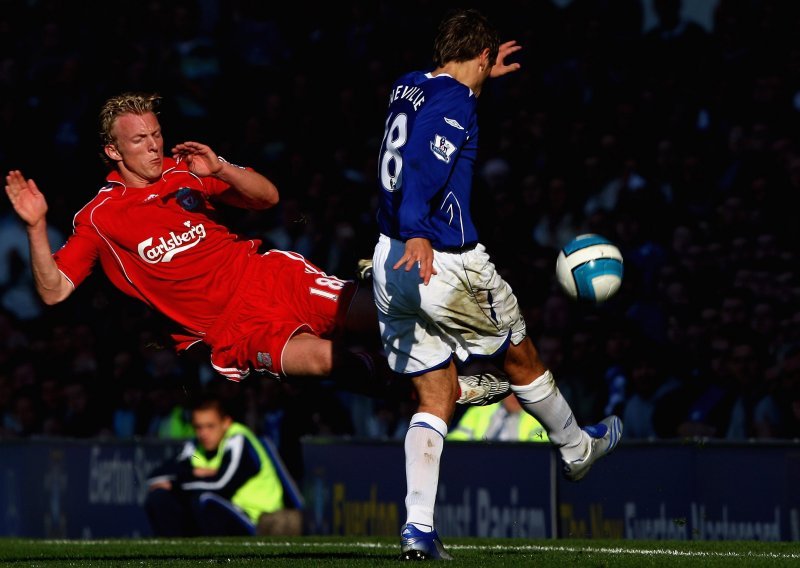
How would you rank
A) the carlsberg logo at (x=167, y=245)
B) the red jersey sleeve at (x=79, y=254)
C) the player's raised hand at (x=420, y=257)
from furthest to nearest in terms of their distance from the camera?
the carlsberg logo at (x=167, y=245) < the red jersey sleeve at (x=79, y=254) < the player's raised hand at (x=420, y=257)

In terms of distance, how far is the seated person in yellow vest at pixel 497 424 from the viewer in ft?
34.6

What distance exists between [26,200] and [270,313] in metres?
1.30

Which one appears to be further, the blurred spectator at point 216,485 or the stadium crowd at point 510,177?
the blurred spectator at point 216,485

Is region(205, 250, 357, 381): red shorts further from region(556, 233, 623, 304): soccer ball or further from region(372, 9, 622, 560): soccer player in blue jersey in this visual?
region(556, 233, 623, 304): soccer ball

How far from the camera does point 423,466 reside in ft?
19.0

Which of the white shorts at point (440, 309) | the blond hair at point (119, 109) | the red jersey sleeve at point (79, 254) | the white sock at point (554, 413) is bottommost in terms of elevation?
the white sock at point (554, 413)

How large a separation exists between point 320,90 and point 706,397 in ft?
19.3

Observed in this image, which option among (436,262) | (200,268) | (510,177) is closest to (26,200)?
(200,268)

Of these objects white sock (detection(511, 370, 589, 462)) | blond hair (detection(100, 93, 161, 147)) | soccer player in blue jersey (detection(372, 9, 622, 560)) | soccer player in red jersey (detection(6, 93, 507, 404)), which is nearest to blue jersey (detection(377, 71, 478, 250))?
soccer player in blue jersey (detection(372, 9, 622, 560))

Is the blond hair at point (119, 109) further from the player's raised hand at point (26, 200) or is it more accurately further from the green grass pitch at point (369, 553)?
the green grass pitch at point (369, 553)

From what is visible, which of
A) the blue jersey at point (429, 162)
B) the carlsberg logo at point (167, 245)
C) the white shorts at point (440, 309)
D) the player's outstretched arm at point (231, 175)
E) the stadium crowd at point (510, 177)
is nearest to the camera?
the blue jersey at point (429, 162)

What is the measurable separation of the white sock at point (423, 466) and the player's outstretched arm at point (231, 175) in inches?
60.6

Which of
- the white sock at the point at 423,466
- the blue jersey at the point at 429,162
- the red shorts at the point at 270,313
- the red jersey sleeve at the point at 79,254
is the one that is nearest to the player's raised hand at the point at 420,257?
the blue jersey at the point at 429,162

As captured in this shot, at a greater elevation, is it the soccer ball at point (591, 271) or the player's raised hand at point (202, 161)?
the player's raised hand at point (202, 161)
